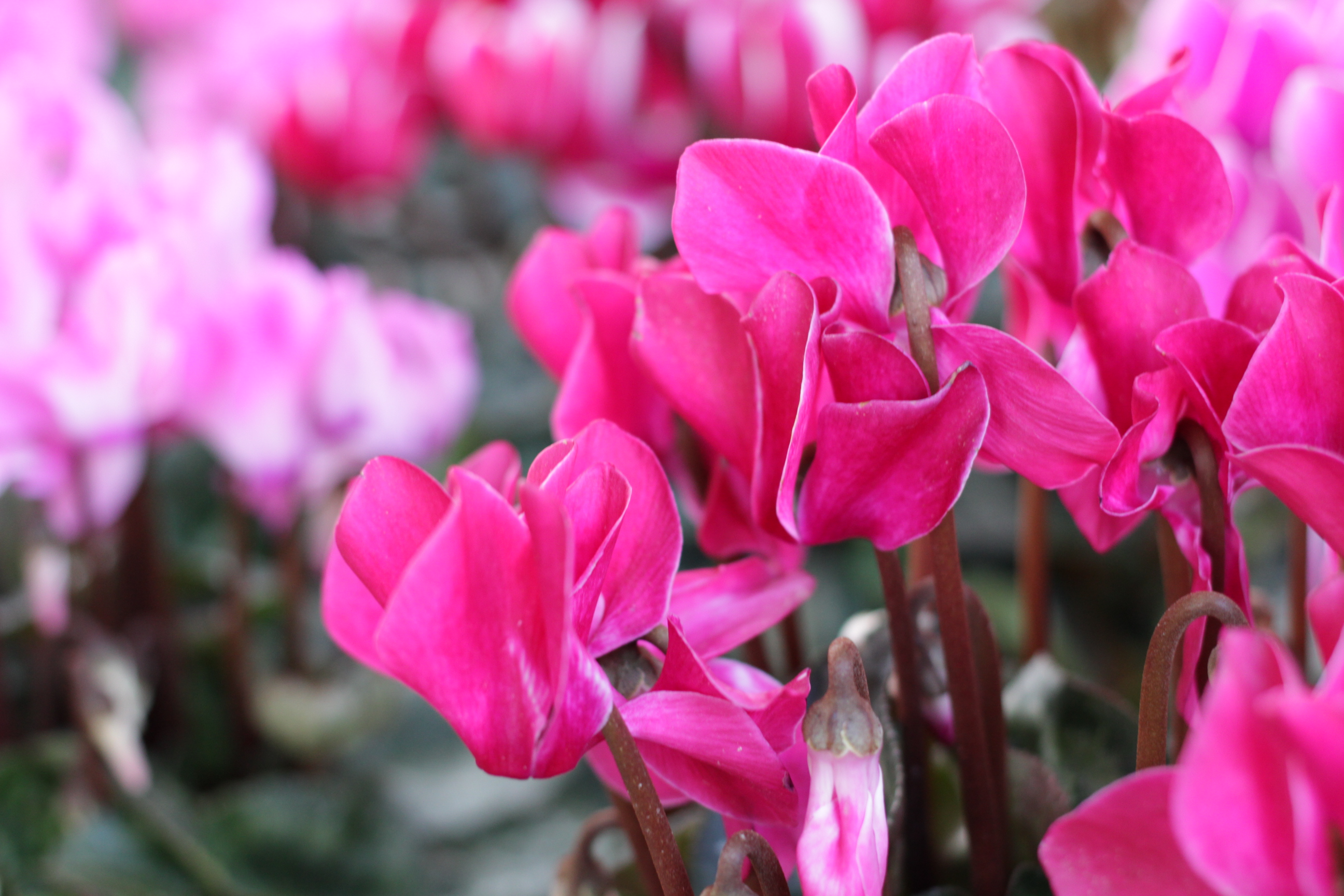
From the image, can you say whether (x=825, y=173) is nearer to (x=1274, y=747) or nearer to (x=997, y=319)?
(x=1274, y=747)

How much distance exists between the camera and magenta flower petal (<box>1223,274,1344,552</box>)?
26 centimetres

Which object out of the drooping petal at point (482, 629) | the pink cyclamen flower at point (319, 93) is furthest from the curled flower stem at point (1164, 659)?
the pink cyclamen flower at point (319, 93)

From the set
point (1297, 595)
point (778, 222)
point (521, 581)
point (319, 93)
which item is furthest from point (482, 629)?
point (319, 93)

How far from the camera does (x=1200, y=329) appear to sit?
0.95ft

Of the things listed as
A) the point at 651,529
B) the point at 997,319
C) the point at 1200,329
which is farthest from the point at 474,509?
the point at 997,319

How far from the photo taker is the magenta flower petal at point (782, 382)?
0.92 feet

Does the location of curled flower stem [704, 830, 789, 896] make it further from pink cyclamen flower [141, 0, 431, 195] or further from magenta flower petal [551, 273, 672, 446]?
pink cyclamen flower [141, 0, 431, 195]

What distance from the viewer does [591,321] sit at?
367 millimetres

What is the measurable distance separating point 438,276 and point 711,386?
981 millimetres

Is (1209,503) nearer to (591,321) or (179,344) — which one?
(591,321)

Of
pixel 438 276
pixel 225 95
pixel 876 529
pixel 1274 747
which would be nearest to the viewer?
pixel 1274 747

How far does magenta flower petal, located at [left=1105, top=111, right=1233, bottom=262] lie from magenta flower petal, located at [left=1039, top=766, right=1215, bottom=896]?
0.17 meters

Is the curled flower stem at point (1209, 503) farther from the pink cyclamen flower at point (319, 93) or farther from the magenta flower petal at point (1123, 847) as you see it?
the pink cyclamen flower at point (319, 93)

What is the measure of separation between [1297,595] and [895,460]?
0.73ft
